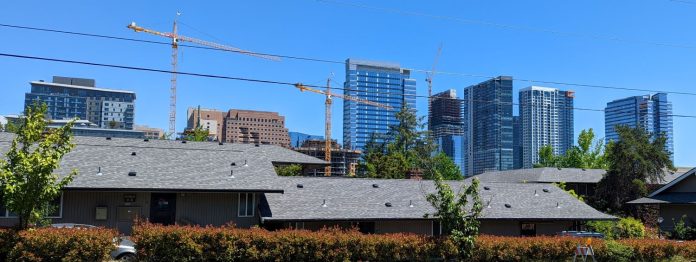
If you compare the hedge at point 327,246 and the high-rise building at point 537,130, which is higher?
the high-rise building at point 537,130

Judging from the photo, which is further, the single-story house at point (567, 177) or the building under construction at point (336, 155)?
the building under construction at point (336, 155)

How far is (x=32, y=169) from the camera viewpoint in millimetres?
17875

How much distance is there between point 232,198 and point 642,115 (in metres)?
36.0

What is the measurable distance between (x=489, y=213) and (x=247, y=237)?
15421 millimetres

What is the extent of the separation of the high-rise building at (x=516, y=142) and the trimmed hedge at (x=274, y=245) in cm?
12998

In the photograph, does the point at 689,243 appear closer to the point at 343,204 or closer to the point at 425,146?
the point at 343,204

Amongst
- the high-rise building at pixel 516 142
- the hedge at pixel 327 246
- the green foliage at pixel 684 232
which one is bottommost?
the green foliage at pixel 684 232

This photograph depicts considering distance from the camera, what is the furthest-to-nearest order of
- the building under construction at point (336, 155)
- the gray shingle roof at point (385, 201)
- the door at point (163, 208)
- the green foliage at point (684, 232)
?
the building under construction at point (336, 155) → the green foliage at point (684, 232) → the gray shingle roof at point (385, 201) → the door at point (163, 208)

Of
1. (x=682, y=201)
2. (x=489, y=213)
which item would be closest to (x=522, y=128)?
(x=682, y=201)

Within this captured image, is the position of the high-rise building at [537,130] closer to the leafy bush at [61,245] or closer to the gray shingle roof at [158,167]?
the gray shingle roof at [158,167]

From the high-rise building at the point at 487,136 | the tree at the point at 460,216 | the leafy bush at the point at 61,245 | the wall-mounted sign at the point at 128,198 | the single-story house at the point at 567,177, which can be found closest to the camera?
the leafy bush at the point at 61,245

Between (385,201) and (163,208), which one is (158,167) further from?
(385,201)

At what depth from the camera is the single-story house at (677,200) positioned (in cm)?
4112

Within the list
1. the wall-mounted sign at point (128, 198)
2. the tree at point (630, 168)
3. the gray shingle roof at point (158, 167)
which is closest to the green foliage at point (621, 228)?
the tree at point (630, 168)
